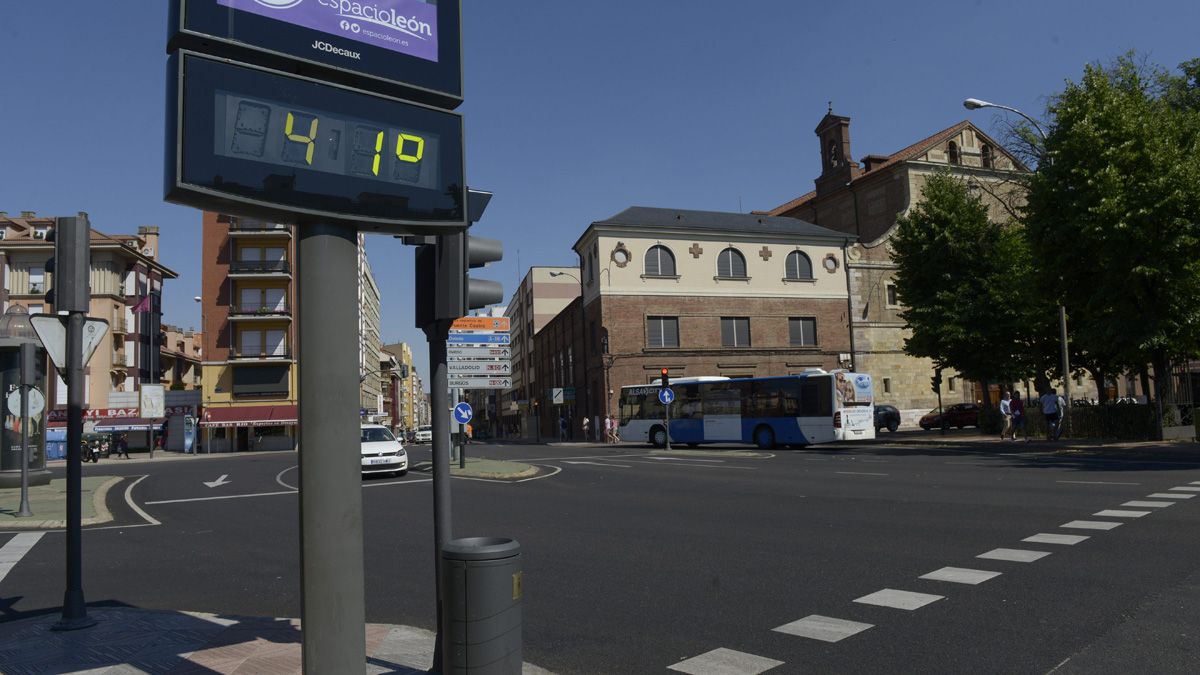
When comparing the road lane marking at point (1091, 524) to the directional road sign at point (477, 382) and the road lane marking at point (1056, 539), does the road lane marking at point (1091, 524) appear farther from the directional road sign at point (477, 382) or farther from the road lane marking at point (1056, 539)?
the directional road sign at point (477, 382)

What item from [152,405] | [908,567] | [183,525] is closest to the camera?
[908,567]

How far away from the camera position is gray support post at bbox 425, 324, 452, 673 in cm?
427

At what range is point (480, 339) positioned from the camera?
2412cm

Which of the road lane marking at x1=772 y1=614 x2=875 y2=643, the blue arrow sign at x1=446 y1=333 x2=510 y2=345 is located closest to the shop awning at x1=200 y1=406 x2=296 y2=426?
the blue arrow sign at x1=446 y1=333 x2=510 y2=345

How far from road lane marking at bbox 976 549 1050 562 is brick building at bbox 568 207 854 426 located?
40.5 metres

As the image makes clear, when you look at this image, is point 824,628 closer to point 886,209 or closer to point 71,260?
point 71,260

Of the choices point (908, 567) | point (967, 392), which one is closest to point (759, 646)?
point (908, 567)

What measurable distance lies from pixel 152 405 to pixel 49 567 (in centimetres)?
4737

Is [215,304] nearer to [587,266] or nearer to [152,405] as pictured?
[152,405]

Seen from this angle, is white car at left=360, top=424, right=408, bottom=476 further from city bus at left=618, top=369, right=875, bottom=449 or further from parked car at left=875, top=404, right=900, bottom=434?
parked car at left=875, top=404, right=900, bottom=434

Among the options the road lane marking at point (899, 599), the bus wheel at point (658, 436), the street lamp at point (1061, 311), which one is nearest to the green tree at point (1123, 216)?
the street lamp at point (1061, 311)

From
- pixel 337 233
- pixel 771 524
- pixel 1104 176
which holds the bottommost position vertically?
pixel 771 524

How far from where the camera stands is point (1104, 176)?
78.6ft

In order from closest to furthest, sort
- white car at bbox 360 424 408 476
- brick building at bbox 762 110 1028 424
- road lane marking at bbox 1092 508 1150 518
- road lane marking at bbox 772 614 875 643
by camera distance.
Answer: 1. road lane marking at bbox 772 614 875 643
2. road lane marking at bbox 1092 508 1150 518
3. white car at bbox 360 424 408 476
4. brick building at bbox 762 110 1028 424
